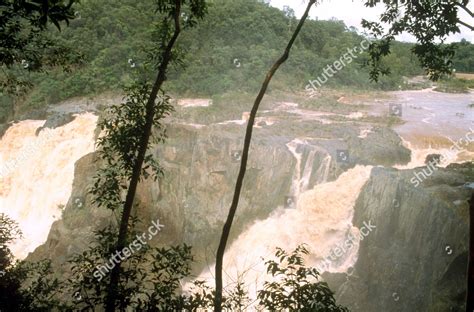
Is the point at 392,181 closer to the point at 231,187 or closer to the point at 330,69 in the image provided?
the point at 231,187

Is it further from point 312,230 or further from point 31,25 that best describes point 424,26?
point 312,230

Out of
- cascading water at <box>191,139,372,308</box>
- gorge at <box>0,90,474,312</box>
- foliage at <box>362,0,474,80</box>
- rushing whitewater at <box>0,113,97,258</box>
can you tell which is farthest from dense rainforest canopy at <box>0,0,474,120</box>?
foliage at <box>362,0,474,80</box>

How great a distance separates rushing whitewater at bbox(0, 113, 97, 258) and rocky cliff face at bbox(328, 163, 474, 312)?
12704mm

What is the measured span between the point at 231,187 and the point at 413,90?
24488 mm

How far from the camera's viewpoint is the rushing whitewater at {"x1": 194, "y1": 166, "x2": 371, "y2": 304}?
48.3 feet

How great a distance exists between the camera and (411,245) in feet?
38.7

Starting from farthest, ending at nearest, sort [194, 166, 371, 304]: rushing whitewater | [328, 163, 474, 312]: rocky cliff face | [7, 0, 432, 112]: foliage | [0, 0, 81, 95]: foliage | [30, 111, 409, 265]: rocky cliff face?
1. [7, 0, 432, 112]: foliage
2. [30, 111, 409, 265]: rocky cliff face
3. [194, 166, 371, 304]: rushing whitewater
4. [328, 163, 474, 312]: rocky cliff face
5. [0, 0, 81, 95]: foliage

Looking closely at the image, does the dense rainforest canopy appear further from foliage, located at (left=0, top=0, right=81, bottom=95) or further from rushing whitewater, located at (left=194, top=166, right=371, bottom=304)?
foliage, located at (left=0, top=0, right=81, bottom=95)

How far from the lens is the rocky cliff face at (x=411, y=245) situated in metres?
10.1

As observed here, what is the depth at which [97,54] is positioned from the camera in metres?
32.5

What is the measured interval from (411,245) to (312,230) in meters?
4.30

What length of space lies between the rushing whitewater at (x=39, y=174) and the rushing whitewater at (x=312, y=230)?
797cm

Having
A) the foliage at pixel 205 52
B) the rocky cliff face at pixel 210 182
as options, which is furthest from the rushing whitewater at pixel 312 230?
the foliage at pixel 205 52

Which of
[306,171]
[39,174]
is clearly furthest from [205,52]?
[306,171]
